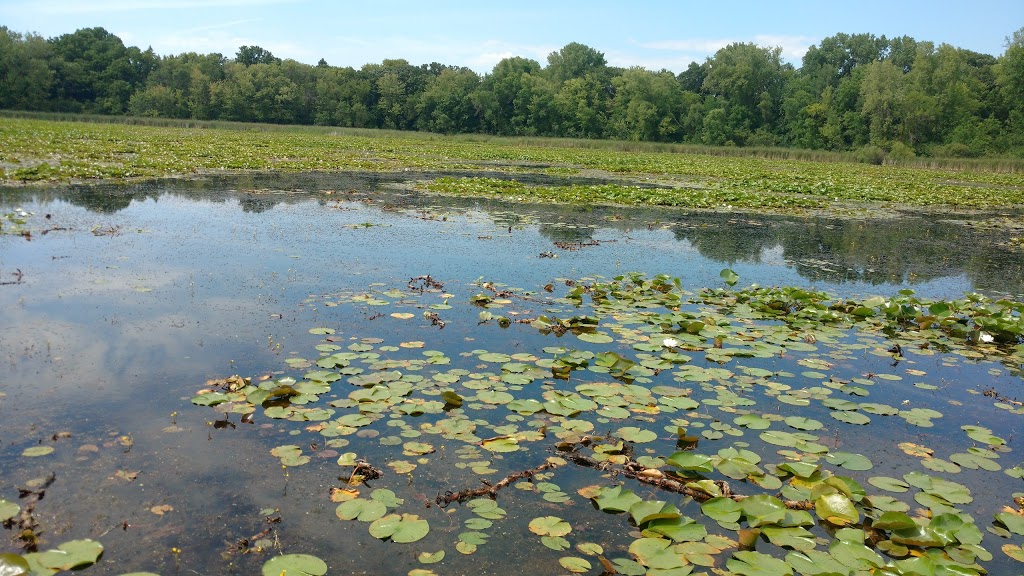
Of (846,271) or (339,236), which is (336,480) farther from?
(846,271)

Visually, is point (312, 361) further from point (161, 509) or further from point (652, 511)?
point (652, 511)

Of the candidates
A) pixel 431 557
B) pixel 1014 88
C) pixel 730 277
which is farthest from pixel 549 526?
pixel 1014 88

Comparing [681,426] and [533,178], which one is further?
[533,178]

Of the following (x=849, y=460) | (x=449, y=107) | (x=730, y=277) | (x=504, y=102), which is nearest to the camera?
(x=849, y=460)

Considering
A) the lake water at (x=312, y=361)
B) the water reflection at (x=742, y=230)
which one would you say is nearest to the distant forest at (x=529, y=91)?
the water reflection at (x=742, y=230)

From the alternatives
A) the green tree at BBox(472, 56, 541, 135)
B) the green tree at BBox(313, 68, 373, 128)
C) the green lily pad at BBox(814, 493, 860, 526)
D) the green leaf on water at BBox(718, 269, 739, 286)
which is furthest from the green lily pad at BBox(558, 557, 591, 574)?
the green tree at BBox(313, 68, 373, 128)

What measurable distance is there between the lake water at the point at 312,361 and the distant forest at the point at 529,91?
2134 inches

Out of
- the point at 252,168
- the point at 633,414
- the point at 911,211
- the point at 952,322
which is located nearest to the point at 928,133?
the point at 911,211

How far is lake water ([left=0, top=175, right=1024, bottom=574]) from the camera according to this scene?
2818 mm

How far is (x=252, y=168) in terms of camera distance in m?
19.1

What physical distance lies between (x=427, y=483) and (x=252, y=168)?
17.9 meters

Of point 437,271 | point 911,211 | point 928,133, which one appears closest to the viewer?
point 437,271

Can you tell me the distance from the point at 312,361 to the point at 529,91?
7025 centimetres

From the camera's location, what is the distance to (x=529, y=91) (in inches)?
2820
